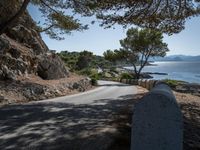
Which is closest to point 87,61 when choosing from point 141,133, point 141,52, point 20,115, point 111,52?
point 111,52

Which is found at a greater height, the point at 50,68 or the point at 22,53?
the point at 22,53

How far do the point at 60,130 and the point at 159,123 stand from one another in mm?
5406

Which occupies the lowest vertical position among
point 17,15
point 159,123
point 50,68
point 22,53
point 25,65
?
point 159,123

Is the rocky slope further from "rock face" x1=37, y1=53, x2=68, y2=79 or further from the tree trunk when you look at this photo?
the tree trunk

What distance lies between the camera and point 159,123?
156 inches

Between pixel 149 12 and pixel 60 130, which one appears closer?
pixel 60 130

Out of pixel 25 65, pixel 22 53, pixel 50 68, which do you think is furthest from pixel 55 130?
pixel 50 68

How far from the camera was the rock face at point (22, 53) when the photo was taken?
20.9 meters

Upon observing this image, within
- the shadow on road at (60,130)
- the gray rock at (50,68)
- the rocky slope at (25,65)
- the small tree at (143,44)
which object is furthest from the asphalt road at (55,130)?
the small tree at (143,44)

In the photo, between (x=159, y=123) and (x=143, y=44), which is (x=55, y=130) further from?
(x=143, y=44)

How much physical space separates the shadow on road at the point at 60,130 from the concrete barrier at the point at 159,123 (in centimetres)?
323

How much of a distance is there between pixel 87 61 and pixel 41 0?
A: 73803mm

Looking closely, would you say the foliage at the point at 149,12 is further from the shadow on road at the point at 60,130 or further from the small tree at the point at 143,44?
the small tree at the point at 143,44

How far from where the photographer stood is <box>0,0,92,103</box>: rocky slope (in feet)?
61.8
